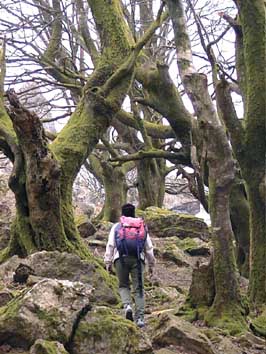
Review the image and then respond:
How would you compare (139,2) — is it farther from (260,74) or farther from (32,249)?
(32,249)

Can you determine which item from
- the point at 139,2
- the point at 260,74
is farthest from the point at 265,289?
the point at 139,2

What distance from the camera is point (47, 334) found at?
4.77 metres

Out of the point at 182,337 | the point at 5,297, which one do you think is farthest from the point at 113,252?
the point at 182,337

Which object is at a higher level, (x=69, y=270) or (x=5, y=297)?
(x=69, y=270)

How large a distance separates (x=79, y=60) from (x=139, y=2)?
3685mm

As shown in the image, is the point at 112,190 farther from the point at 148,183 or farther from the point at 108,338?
the point at 108,338

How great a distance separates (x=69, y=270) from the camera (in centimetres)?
823

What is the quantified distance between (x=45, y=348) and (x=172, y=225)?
1316 centimetres

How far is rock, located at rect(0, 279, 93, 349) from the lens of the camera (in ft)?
15.7

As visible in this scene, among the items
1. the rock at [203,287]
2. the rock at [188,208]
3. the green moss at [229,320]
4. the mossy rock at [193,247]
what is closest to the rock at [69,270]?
the rock at [203,287]

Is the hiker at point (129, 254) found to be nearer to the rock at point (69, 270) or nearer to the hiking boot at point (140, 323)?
the hiking boot at point (140, 323)

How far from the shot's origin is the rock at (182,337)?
588 cm

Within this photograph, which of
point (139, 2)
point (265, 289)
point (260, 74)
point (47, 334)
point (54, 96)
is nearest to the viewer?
point (47, 334)

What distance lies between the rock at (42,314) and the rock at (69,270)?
2.77 metres
